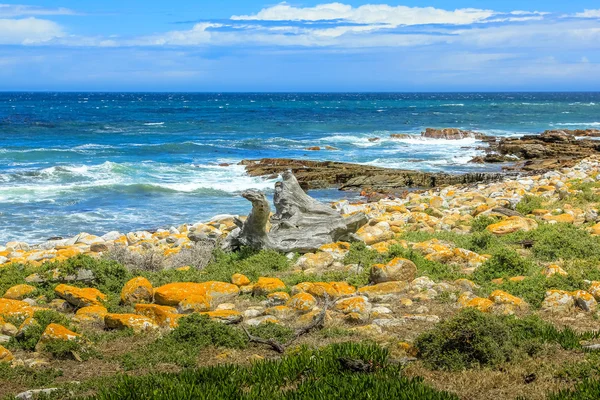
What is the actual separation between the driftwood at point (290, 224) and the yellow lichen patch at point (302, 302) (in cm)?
308

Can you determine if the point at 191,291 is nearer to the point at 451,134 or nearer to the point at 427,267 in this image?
the point at 427,267

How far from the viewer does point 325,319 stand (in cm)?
834

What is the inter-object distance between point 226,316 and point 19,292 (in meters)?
3.63

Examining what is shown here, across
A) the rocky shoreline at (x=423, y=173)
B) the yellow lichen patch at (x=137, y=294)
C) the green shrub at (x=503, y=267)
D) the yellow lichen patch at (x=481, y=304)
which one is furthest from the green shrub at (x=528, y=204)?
the rocky shoreline at (x=423, y=173)

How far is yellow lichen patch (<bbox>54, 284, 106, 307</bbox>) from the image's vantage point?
31.0 feet

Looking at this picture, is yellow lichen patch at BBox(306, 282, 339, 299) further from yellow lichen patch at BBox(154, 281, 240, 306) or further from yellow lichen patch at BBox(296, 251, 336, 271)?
yellow lichen patch at BBox(296, 251, 336, 271)

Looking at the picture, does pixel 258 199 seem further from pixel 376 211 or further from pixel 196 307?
pixel 376 211

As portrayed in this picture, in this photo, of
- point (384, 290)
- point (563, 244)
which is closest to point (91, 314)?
point (384, 290)

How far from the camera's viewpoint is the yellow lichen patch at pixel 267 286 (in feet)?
32.0

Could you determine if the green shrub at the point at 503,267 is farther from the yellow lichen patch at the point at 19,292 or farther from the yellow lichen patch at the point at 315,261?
the yellow lichen patch at the point at 19,292

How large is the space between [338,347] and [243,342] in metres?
1.29

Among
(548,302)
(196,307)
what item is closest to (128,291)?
(196,307)

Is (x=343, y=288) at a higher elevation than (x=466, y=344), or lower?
lower

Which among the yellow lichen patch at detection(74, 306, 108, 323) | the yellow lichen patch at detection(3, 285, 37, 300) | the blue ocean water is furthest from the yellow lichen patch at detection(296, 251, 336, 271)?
the blue ocean water
